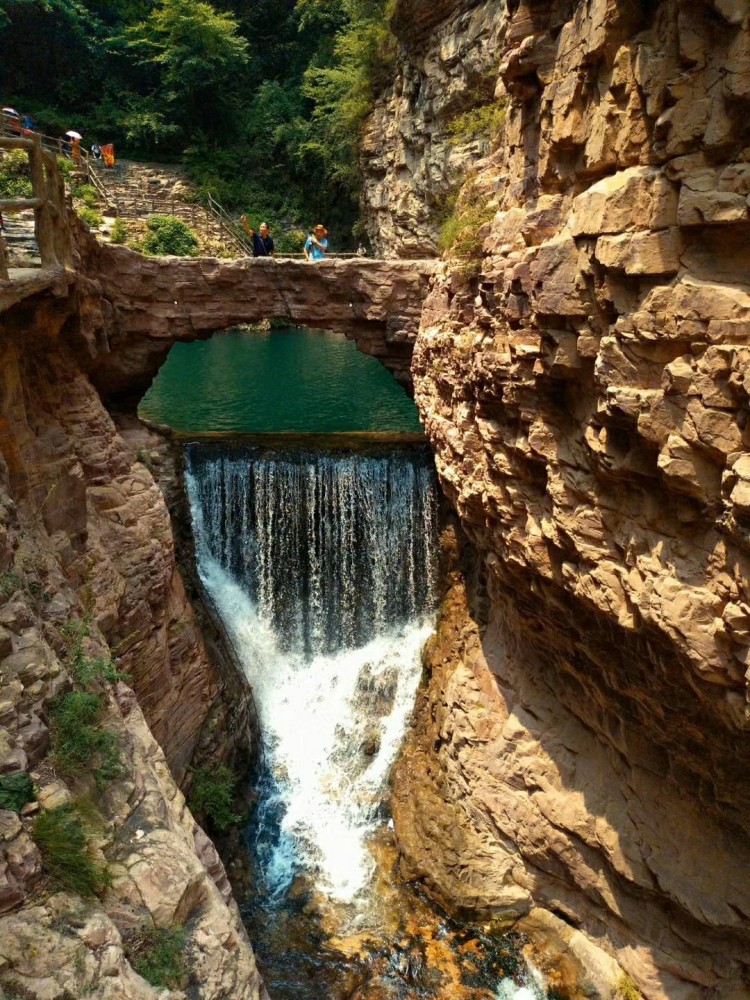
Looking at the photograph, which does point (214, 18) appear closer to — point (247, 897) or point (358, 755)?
point (358, 755)

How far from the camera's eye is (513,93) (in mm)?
6320

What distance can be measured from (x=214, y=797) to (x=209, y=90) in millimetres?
28227

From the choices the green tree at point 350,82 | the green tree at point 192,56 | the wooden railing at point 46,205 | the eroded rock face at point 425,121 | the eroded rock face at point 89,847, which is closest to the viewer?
the eroded rock face at point 89,847

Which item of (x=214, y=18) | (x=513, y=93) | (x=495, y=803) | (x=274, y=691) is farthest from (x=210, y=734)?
(x=214, y=18)

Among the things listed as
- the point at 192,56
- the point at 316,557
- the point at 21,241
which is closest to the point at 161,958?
the point at 316,557

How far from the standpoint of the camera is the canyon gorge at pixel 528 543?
4180 millimetres

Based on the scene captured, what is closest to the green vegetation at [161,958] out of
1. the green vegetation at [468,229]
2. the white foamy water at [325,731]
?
the white foamy water at [325,731]

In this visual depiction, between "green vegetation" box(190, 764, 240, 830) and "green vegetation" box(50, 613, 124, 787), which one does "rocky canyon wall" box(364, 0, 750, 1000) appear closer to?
"green vegetation" box(190, 764, 240, 830)

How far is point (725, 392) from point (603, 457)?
1.21m

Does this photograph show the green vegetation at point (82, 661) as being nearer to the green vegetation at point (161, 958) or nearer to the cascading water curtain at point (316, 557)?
the green vegetation at point (161, 958)

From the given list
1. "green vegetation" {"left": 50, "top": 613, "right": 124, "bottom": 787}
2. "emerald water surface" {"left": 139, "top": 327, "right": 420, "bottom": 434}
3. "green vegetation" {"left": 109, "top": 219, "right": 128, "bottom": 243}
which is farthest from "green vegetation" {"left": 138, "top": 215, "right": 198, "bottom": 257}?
"green vegetation" {"left": 50, "top": 613, "right": 124, "bottom": 787}

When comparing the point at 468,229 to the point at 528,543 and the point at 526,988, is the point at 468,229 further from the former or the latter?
the point at 526,988

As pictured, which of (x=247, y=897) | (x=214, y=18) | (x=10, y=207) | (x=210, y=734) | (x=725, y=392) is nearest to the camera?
(x=725, y=392)

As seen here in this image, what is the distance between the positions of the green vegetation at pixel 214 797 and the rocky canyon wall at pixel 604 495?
2.39 meters
